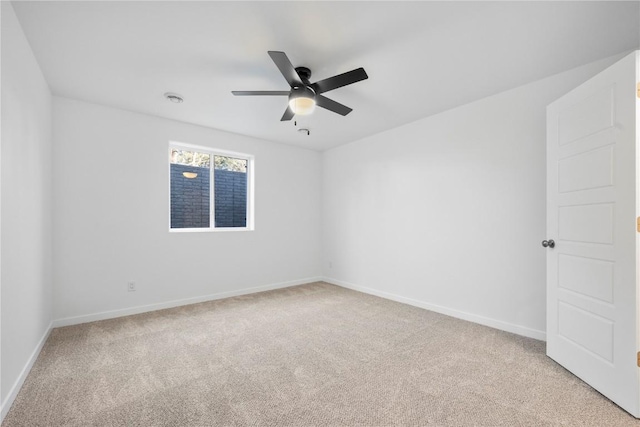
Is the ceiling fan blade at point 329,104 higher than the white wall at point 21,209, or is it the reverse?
the ceiling fan blade at point 329,104

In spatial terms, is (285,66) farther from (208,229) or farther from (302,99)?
(208,229)

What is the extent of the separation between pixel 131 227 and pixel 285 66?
9.36ft

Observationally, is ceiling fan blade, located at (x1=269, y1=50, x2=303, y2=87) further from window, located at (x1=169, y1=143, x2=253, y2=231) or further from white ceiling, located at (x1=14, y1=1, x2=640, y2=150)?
window, located at (x1=169, y1=143, x2=253, y2=231)

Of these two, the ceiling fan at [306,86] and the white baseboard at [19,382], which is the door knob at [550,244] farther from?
the white baseboard at [19,382]

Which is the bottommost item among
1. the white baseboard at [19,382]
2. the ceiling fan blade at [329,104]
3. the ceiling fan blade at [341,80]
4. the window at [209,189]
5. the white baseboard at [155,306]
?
the white baseboard at [155,306]

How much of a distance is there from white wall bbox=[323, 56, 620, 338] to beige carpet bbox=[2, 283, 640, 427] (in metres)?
0.46

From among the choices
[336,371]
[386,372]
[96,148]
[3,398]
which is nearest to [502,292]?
[386,372]

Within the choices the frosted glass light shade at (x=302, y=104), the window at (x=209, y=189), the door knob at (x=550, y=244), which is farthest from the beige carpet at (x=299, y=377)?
the frosted glass light shade at (x=302, y=104)

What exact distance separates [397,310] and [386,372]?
160cm

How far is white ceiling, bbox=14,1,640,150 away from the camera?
6.13ft

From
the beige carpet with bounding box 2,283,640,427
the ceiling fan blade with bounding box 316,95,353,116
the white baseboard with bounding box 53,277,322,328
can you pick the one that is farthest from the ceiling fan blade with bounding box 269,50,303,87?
the white baseboard with bounding box 53,277,322,328

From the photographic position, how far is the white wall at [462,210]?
Result: 2.83 m

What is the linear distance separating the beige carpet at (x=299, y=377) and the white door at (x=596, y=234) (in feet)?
0.70

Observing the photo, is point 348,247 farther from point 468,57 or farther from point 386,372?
point 468,57
